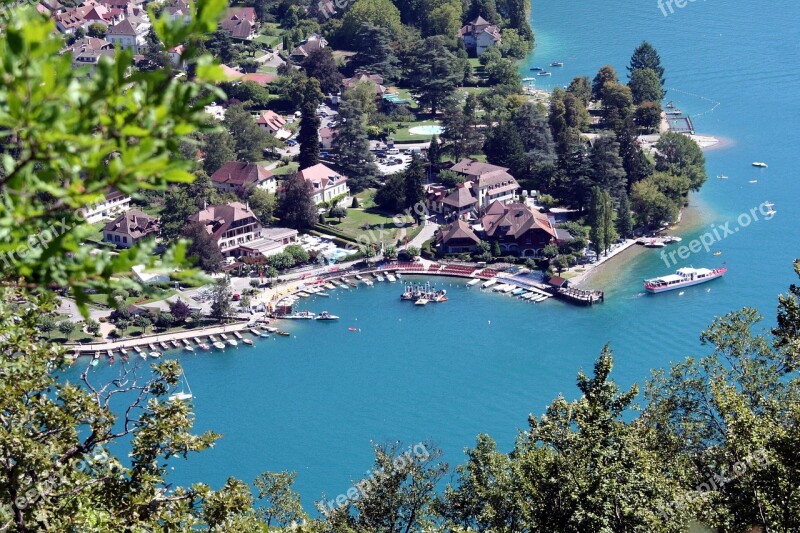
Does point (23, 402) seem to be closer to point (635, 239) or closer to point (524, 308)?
point (524, 308)

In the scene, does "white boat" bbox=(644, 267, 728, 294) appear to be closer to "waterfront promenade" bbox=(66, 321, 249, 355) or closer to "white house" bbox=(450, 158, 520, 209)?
"white house" bbox=(450, 158, 520, 209)

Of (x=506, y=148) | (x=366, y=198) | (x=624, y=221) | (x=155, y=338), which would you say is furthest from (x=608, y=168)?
(x=155, y=338)

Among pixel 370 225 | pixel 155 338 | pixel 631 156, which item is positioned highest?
pixel 631 156

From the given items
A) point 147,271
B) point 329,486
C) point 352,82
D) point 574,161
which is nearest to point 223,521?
point 147,271

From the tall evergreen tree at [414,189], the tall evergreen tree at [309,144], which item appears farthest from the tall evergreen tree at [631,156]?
the tall evergreen tree at [309,144]

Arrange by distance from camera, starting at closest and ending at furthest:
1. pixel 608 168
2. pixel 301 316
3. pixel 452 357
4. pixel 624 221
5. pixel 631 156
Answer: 1. pixel 452 357
2. pixel 301 316
3. pixel 624 221
4. pixel 608 168
5. pixel 631 156

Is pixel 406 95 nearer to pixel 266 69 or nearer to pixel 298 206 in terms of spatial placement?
pixel 266 69

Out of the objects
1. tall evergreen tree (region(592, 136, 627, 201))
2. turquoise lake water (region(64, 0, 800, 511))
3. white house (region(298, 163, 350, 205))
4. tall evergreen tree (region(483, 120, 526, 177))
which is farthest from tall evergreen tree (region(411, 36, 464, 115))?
turquoise lake water (region(64, 0, 800, 511))
